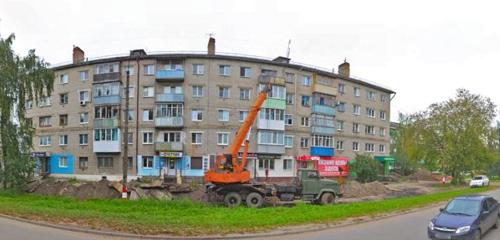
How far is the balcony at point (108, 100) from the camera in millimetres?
44250

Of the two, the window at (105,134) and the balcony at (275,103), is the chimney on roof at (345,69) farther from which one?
the window at (105,134)

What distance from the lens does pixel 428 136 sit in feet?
155

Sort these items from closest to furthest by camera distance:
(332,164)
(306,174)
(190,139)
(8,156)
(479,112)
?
(306,174)
(8,156)
(332,164)
(190,139)
(479,112)

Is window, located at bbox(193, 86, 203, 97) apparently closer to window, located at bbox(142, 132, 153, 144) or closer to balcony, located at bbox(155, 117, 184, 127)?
balcony, located at bbox(155, 117, 184, 127)

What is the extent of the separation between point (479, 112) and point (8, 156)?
155 feet

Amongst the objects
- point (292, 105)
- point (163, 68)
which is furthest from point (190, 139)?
point (292, 105)

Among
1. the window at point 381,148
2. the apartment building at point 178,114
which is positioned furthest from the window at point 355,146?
the window at point 381,148

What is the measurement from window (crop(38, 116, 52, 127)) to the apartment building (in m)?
0.13

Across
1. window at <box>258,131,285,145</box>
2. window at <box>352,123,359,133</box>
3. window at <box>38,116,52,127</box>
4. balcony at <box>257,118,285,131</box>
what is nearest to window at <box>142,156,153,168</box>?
window at <box>258,131,285,145</box>

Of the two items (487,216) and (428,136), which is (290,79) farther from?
(487,216)

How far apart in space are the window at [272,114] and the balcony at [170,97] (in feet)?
29.0

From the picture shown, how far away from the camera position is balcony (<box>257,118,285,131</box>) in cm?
4441

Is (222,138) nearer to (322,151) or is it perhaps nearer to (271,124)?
(271,124)

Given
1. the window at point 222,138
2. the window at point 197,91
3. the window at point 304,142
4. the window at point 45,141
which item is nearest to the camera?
the window at point 222,138
